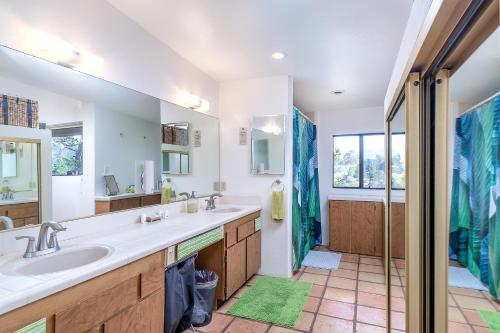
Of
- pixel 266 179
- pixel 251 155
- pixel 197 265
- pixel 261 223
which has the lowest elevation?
pixel 197 265

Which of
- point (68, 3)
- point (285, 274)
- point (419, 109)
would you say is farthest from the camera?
point (285, 274)

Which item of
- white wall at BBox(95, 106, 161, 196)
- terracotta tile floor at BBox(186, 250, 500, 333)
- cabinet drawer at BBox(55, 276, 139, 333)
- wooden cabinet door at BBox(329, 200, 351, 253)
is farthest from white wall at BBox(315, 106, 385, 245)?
cabinet drawer at BBox(55, 276, 139, 333)

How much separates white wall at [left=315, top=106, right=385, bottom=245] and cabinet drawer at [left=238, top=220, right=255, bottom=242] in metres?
2.13

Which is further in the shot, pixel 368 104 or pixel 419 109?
pixel 368 104

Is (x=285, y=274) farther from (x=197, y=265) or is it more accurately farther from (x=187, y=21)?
(x=187, y=21)

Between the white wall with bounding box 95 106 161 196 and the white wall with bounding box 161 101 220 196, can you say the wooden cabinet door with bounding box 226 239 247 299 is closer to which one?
the white wall with bounding box 161 101 220 196

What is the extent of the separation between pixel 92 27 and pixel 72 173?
0.94 meters

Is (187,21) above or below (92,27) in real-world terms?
above

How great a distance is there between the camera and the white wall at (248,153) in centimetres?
323

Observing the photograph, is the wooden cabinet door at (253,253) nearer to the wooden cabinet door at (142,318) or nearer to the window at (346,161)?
the wooden cabinet door at (142,318)

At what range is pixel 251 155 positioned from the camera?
335 centimetres

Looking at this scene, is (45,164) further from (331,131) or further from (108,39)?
(331,131)

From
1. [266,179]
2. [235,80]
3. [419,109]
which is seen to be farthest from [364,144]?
[419,109]

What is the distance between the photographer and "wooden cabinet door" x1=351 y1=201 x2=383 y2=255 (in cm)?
411
